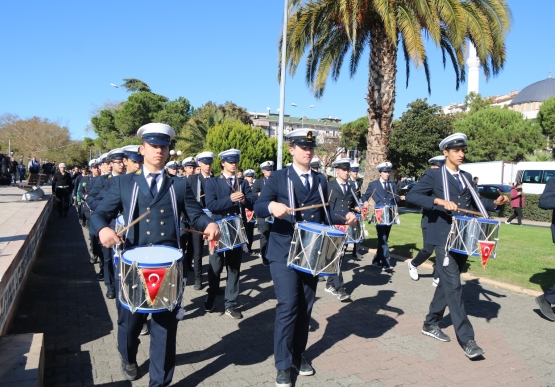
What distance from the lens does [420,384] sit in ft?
14.2

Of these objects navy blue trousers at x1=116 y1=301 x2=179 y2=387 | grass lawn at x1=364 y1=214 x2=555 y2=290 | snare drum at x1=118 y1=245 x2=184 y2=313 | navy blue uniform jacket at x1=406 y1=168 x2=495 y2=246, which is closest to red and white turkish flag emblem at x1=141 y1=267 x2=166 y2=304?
snare drum at x1=118 y1=245 x2=184 y2=313

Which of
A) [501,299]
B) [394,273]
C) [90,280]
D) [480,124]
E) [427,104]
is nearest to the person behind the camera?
[501,299]

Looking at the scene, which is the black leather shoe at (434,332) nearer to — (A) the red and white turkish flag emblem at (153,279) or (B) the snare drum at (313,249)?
(B) the snare drum at (313,249)

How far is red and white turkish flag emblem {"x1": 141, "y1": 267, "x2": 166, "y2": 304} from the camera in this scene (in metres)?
3.56

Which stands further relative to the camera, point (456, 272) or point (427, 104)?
point (427, 104)

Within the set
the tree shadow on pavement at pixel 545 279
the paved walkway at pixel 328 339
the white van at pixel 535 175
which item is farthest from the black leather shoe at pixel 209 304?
the white van at pixel 535 175

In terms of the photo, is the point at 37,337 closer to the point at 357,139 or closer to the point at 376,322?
the point at 376,322

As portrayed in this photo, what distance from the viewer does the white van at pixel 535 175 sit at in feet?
94.4

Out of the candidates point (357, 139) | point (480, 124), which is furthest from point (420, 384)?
point (357, 139)

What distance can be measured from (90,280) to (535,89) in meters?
104

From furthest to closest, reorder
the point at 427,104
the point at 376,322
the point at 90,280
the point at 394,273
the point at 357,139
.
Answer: the point at 357,139, the point at 427,104, the point at 394,273, the point at 90,280, the point at 376,322

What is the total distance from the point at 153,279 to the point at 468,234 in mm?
3537

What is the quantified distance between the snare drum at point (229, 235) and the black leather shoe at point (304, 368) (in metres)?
2.04

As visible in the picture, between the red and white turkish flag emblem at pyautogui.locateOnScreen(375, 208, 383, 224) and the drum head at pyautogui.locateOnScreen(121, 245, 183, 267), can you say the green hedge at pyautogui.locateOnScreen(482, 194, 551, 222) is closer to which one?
the red and white turkish flag emblem at pyautogui.locateOnScreen(375, 208, 383, 224)
